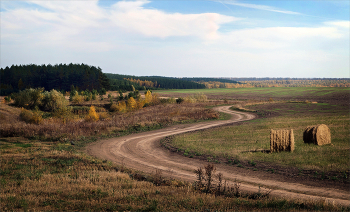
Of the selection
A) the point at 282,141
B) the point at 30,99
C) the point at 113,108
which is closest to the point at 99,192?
the point at 282,141

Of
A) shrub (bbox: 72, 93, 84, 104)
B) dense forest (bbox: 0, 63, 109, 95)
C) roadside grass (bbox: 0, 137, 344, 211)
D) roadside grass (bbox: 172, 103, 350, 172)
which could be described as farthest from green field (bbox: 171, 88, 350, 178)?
dense forest (bbox: 0, 63, 109, 95)

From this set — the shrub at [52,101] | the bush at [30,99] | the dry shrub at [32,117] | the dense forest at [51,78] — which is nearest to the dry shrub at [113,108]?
the shrub at [52,101]

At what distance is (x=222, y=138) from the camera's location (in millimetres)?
28094

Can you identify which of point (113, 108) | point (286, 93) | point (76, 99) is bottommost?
point (113, 108)

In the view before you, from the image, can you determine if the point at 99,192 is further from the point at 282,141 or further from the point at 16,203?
the point at 282,141

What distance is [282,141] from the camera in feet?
65.0

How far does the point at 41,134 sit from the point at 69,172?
16.0 meters

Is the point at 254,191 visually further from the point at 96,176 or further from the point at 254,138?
the point at 254,138

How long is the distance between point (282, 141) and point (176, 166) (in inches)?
329

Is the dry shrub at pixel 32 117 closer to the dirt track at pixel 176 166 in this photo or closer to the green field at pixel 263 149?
the dirt track at pixel 176 166

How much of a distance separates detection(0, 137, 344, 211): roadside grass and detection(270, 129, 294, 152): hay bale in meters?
8.95

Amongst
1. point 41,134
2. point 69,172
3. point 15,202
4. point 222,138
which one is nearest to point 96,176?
point 69,172

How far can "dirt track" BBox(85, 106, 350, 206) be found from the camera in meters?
12.7

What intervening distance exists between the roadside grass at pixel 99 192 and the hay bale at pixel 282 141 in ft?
29.4
